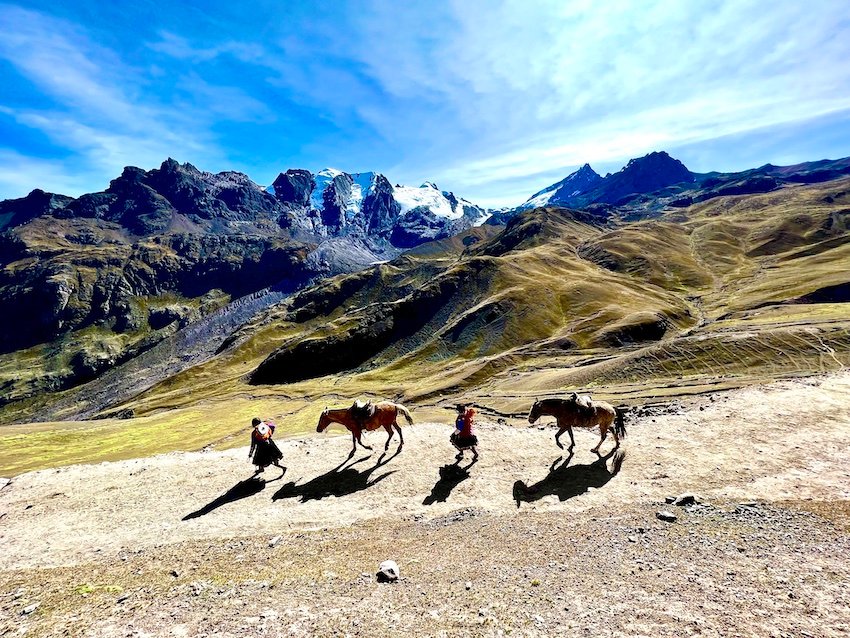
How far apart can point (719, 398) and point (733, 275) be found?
640 feet

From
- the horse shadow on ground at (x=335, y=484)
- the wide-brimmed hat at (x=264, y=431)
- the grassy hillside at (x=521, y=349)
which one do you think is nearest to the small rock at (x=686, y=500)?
the horse shadow on ground at (x=335, y=484)

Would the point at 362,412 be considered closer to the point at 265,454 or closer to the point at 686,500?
the point at 265,454

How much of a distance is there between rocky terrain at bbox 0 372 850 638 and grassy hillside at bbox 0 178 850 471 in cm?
1853

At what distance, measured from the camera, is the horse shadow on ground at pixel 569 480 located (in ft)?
65.6

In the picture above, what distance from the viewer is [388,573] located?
563 inches

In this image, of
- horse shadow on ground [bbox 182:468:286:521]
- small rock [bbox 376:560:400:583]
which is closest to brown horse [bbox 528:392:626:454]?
small rock [bbox 376:560:400:583]

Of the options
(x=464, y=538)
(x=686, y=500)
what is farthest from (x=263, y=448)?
(x=686, y=500)

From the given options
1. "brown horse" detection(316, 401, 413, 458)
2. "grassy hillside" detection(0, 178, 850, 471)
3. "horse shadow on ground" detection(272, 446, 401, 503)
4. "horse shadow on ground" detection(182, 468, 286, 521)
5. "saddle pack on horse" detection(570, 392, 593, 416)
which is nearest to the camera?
"horse shadow on ground" detection(182, 468, 286, 521)

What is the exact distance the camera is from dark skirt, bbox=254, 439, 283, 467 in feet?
78.6

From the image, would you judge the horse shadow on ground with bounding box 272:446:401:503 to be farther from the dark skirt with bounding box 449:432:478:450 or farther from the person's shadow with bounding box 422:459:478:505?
the dark skirt with bounding box 449:432:478:450

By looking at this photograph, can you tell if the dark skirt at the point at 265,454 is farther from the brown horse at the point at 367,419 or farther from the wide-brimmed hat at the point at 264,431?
the brown horse at the point at 367,419

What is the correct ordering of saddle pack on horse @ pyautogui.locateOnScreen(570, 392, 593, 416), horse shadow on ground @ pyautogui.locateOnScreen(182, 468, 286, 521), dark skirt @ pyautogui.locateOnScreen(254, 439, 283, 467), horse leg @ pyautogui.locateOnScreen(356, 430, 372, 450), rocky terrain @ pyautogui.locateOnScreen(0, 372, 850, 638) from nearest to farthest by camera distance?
rocky terrain @ pyautogui.locateOnScreen(0, 372, 850, 638)
horse shadow on ground @ pyautogui.locateOnScreen(182, 468, 286, 521)
saddle pack on horse @ pyautogui.locateOnScreen(570, 392, 593, 416)
dark skirt @ pyautogui.locateOnScreen(254, 439, 283, 467)
horse leg @ pyautogui.locateOnScreen(356, 430, 372, 450)

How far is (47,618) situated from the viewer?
1340 centimetres

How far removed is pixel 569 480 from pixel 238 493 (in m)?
18.1
